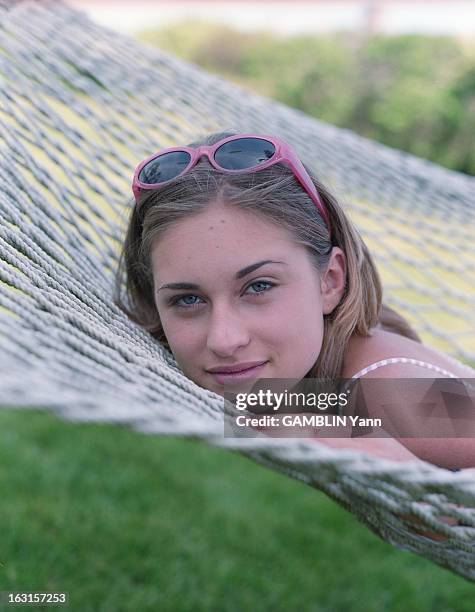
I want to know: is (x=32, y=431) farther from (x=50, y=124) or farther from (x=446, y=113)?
(x=446, y=113)

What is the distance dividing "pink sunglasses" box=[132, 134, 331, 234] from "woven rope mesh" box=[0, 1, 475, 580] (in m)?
0.19

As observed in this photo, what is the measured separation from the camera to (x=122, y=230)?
157 centimetres

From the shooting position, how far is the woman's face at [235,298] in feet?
3.85

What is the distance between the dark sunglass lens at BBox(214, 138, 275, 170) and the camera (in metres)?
1.30

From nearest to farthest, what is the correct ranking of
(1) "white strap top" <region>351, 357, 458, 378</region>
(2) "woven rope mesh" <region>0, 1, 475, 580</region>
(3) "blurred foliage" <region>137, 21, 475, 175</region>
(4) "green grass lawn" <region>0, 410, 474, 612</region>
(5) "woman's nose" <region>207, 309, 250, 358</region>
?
1. (2) "woven rope mesh" <region>0, 1, 475, 580</region>
2. (5) "woman's nose" <region>207, 309, 250, 358</region>
3. (1) "white strap top" <region>351, 357, 458, 378</region>
4. (4) "green grass lawn" <region>0, 410, 474, 612</region>
5. (3) "blurred foliage" <region>137, 21, 475, 175</region>

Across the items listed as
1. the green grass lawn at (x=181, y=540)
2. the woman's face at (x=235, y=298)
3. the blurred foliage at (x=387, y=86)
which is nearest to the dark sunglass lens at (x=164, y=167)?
the woman's face at (x=235, y=298)

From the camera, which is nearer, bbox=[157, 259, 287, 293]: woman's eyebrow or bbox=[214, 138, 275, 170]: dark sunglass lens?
bbox=[157, 259, 287, 293]: woman's eyebrow

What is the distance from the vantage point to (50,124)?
1763 mm

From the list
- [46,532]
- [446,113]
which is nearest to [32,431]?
[46,532]

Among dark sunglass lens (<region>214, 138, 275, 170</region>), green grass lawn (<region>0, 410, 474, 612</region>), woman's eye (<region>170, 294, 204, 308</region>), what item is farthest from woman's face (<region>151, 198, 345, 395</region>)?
green grass lawn (<region>0, 410, 474, 612</region>)

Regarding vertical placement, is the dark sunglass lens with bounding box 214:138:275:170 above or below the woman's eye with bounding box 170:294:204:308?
above

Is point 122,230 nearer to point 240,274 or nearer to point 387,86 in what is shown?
point 240,274

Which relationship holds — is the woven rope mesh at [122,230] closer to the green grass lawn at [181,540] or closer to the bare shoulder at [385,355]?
the bare shoulder at [385,355]

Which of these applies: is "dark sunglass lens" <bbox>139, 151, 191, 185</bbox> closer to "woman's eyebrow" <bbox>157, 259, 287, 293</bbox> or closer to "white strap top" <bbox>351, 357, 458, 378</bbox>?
"woman's eyebrow" <bbox>157, 259, 287, 293</bbox>
